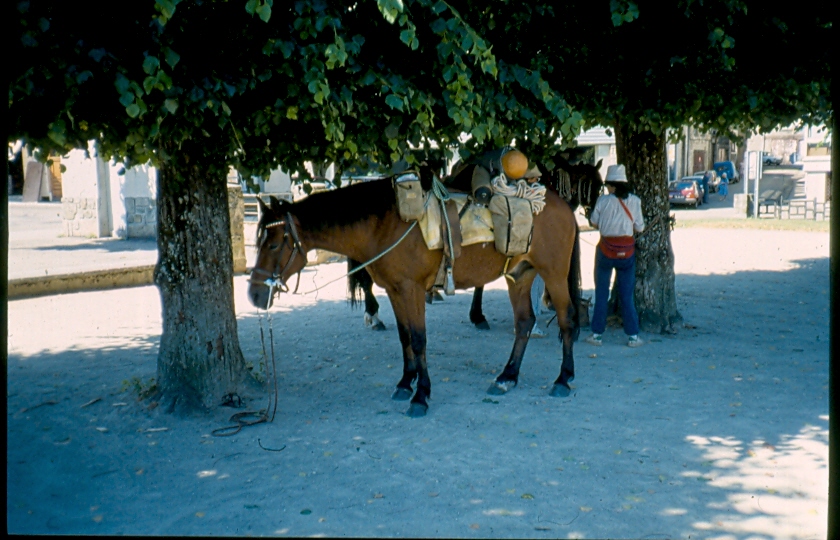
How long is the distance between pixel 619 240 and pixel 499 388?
2390mm

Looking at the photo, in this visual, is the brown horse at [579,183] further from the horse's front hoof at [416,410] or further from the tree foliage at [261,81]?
the tree foliage at [261,81]

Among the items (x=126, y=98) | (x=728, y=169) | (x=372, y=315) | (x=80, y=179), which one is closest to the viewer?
(x=126, y=98)

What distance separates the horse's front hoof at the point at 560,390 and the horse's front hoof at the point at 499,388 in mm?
383

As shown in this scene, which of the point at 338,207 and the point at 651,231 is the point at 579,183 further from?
the point at 338,207

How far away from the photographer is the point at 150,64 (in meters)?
4.11

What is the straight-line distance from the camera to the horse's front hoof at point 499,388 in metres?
6.90

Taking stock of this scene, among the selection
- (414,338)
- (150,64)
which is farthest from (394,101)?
(414,338)

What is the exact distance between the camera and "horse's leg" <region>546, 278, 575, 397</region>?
22.8 feet

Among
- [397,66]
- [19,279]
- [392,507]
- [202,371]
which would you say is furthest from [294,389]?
[19,279]

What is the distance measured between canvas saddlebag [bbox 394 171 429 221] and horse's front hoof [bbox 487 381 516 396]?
5.66ft

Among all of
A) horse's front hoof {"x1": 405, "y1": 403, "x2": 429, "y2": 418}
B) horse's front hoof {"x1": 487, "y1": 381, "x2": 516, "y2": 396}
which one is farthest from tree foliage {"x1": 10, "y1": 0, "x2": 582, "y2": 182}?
horse's front hoof {"x1": 487, "y1": 381, "x2": 516, "y2": 396}

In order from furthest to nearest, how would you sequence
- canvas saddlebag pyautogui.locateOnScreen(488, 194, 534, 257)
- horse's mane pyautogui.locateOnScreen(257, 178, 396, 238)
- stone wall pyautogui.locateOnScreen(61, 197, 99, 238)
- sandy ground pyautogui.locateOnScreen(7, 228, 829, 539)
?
stone wall pyautogui.locateOnScreen(61, 197, 99, 238)
canvas saddlebag pyautogui.locateOnScreen(488, 194, 534, 257)
horse's mane pyautogui.locateOnScreen(257, 178, 396, 238)
sandy ground pyautogui.locateOnScreen(7, 228, 829, 539)

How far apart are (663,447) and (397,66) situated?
318 cm

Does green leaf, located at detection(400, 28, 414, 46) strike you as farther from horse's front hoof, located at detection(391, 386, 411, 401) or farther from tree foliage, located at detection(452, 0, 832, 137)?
horse's front hoof, located at detection(391, 386, 411, 401)
